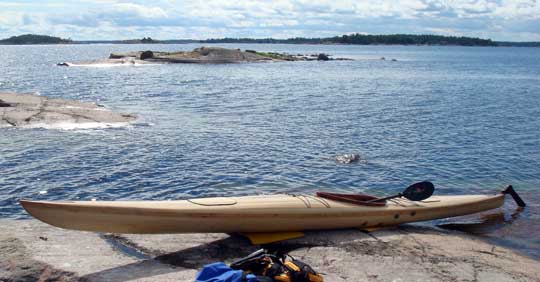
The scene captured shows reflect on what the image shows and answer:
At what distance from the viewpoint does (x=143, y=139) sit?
22.8 meters

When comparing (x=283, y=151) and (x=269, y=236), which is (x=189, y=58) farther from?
(x=269, y=236)

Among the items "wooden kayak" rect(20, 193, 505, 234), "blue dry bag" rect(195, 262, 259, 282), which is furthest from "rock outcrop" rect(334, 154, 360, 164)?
"blue dry bag" rect(195, 262, 259, 282)

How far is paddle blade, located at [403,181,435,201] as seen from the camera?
12.4 metres

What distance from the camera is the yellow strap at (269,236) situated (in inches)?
414

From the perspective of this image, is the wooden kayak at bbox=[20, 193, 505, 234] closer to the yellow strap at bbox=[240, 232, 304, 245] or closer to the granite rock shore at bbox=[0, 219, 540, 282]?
the yellow strap at bbox=[240, 232, 304, 245]

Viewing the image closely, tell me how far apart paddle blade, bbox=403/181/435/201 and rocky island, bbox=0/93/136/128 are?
1670 centimetres

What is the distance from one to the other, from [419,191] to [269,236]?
12.4 ft

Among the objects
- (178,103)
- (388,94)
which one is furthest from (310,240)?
(388,94)

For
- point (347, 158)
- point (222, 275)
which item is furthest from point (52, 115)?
point (222, 275)

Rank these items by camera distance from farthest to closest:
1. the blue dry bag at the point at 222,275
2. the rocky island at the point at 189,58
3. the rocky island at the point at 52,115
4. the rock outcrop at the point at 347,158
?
the rocky island at the point at 189,58 < the rocky island at the point at 52,115 < the rock outcrop at the point at 347,158 < the blue dry bag at the point at 222,275

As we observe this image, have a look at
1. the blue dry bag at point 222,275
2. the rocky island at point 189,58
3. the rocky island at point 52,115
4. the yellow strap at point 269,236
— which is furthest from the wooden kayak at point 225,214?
the rocky island at point 189,58

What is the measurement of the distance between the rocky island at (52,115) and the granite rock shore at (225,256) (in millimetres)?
14084

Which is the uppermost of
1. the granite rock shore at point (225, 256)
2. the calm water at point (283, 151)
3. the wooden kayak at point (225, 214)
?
the wooden kayak at point (225, 214)

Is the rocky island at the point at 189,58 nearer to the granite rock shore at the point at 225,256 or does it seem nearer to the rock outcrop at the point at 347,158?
the rock outcrop at the point at 347,158
